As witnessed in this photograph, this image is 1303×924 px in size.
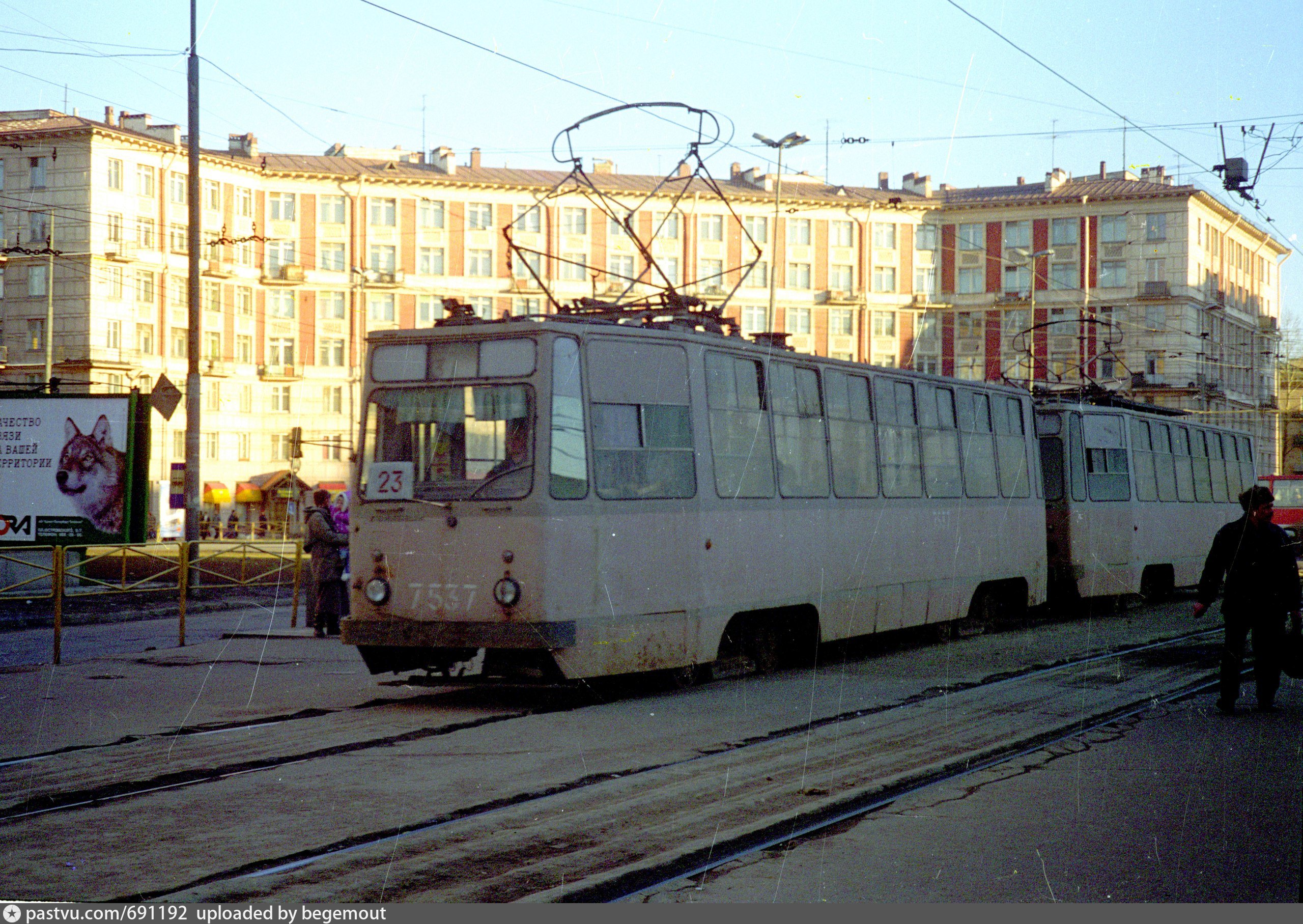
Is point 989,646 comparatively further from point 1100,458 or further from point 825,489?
point 1100,458

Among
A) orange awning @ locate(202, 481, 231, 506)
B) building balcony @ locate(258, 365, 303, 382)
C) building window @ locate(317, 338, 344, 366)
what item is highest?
building window @ locate(317, 338, 344, 366)

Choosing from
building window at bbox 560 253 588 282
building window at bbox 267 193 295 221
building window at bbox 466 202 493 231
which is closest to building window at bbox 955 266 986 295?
building window at bbox 560 253 588 282

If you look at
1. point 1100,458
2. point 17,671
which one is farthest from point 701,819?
point 1100,458

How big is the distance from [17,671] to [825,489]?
7496 mm

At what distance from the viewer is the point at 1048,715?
35.8 ft

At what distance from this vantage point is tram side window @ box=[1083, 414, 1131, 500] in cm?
2183

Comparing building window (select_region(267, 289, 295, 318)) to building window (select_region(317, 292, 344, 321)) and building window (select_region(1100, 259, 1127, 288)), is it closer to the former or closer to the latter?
building window (select_region(317, 292, 344, 321))

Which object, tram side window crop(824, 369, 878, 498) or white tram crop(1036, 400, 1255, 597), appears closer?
tram side window crop(824, 369, 878, 498)

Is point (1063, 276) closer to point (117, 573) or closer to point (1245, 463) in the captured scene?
point (1245, 463)

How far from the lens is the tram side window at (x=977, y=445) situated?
17.4 m

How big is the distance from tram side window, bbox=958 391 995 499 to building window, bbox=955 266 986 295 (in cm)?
6851

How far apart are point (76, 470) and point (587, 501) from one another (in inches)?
558

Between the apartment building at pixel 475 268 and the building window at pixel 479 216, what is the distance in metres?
0.12

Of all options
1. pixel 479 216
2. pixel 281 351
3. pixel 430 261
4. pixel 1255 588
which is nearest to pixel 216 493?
pixel 281 351
